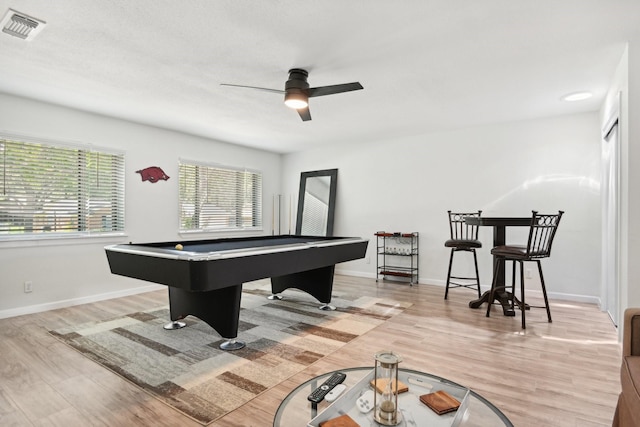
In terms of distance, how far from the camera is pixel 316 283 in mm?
4090

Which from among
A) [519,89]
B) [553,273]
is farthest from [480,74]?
[553,273]

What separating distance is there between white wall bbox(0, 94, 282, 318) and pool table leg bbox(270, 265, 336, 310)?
2138 mm

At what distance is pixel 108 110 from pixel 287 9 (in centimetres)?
314

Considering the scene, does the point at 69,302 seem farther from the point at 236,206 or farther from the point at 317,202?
the point at 317,202

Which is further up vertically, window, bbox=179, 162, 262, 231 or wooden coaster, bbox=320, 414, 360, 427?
window, bbox=179, 162, 262, 231

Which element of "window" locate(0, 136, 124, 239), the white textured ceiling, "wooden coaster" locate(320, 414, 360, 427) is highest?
the white textured ceiling

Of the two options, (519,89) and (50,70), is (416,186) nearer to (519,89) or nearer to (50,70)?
(519,89)

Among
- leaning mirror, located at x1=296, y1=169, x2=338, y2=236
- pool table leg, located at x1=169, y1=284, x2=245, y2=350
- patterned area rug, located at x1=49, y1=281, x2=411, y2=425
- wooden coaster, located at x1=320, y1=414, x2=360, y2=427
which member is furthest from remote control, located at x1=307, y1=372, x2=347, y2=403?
leaning mirror, located at x1=296, y1=169, x2=338, y2=236

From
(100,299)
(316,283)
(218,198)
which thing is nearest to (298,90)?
(316,283)

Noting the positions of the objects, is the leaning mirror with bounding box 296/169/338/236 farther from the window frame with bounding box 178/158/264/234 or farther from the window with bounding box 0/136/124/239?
the window with bounding box 0/136/124/239

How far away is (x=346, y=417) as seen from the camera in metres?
1.25

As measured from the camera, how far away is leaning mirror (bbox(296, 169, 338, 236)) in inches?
255

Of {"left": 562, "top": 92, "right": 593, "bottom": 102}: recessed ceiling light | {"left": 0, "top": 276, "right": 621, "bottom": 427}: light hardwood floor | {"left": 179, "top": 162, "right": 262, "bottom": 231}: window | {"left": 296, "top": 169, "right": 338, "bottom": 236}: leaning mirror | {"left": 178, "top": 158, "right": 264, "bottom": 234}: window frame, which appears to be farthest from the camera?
{"left": 296, "top": 169, "right": 338, "bottom": 236}: leaning mirror

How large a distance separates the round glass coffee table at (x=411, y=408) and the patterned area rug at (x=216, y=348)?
2.49 feet
